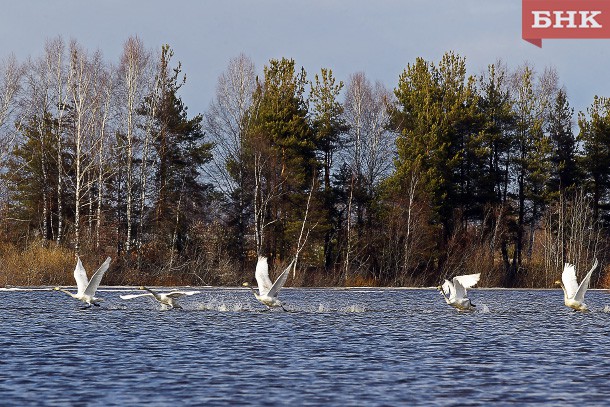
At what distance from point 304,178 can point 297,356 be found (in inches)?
1705

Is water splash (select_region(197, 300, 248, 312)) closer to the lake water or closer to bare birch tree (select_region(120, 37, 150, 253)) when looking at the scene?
the lake water

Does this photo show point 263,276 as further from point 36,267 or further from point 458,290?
point 36,267

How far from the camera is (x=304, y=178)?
210ft

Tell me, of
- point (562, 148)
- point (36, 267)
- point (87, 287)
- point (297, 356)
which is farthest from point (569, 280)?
point (562, 148)

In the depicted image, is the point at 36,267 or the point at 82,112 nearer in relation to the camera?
the point at 36,267

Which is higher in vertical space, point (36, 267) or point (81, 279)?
point (36, 267)

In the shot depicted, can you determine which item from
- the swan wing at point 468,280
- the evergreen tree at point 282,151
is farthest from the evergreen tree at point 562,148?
the swan wing at point 468,280

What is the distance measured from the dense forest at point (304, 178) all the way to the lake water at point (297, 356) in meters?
23.2

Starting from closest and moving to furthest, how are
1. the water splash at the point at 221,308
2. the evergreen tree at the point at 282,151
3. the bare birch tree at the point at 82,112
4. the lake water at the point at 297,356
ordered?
the lake water at the point at 297,356 < the water splash at the point at 221,308 < the bare birch tree at the point at 82,112 < the evergreen tree at the point at 282,151

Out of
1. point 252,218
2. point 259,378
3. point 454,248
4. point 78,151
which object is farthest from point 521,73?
point 259,378

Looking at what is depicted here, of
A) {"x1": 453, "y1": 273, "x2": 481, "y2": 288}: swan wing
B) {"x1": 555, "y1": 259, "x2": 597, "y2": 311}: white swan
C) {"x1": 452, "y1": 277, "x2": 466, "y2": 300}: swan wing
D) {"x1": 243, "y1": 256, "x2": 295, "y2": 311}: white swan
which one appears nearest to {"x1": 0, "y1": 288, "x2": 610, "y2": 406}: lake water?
{"x1": 555, "y1": 259, "x2": 597, "y2": 311}: white swan

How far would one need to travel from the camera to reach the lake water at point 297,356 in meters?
15.7

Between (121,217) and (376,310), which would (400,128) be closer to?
(121,217)

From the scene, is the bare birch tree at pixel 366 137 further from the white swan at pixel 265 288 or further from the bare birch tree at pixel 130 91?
the white swan at pixel 265 288
